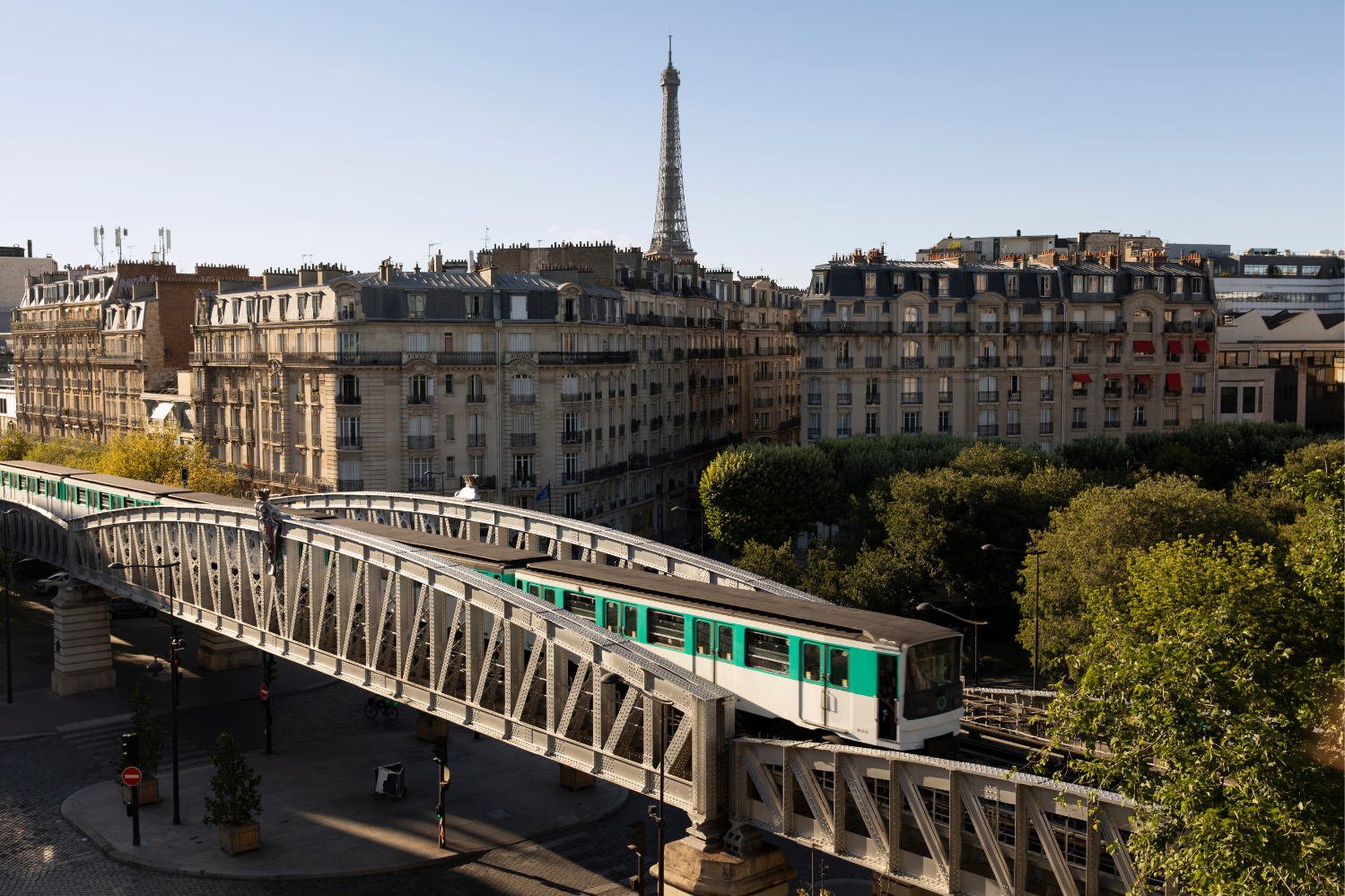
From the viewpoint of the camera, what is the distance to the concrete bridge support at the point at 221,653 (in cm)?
4878

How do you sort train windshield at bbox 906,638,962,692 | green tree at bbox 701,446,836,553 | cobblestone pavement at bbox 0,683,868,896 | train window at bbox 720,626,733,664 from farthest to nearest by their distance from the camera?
1. green tree at bbox 701,446,836,553
2. cobblestone pavement at bbox 0,683,868,896
3. train window at bbox 720,626,733,664
4. train windshield at bbox 906,638,962,692

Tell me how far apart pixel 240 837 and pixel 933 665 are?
18.6 m

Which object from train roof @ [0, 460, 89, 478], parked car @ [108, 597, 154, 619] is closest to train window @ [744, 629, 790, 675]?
train roof @ [0, 460, 89, 478]

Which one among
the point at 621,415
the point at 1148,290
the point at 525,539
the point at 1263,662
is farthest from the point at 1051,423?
the point at 1263,662

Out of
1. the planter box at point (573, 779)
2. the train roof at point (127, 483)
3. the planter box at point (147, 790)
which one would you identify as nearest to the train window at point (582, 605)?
the planter box at point (573, 779)

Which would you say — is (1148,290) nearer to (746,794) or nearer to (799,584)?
(799,584)

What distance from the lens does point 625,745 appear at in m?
25.0

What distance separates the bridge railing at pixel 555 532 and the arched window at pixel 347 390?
1722 cm

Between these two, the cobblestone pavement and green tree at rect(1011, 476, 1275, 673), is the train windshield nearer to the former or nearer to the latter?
the cobblestone pavement

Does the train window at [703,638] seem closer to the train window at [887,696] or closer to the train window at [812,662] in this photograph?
the train window at [812,662]

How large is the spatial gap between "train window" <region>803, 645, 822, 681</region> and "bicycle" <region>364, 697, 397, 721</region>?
23.3 m

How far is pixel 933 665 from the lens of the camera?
21.9 m

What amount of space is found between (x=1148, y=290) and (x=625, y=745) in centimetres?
6188

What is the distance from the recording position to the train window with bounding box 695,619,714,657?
25.1 m
